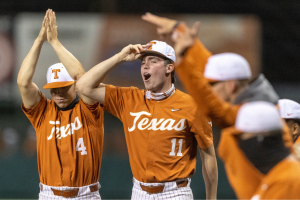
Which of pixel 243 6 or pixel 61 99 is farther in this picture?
pixel 243 6

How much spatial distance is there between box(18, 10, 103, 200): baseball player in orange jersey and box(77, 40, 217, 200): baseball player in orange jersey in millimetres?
374

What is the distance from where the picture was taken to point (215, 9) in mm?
8750

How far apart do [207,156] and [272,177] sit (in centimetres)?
158

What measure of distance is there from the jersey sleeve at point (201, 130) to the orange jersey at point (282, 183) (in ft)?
4.44

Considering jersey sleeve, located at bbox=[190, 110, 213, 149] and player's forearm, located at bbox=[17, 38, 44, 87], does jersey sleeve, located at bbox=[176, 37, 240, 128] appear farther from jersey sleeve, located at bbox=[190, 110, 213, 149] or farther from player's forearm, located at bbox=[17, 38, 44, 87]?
player's forearm, located at bbox=[17, 38, 44, 87]

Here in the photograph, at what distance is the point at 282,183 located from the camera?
1638mm

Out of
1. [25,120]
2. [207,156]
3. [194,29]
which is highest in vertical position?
[194,29]

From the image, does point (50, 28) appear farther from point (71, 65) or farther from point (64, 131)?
point (64, 131)

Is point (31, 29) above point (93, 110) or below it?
above

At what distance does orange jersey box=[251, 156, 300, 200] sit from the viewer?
1.63m

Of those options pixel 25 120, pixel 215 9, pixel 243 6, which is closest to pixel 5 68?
pixel 25 120

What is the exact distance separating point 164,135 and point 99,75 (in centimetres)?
77

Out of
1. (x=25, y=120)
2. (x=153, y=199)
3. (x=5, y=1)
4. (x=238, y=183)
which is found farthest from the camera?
(x=5, y=1)

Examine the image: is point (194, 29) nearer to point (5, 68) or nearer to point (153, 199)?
point (153, 199)
